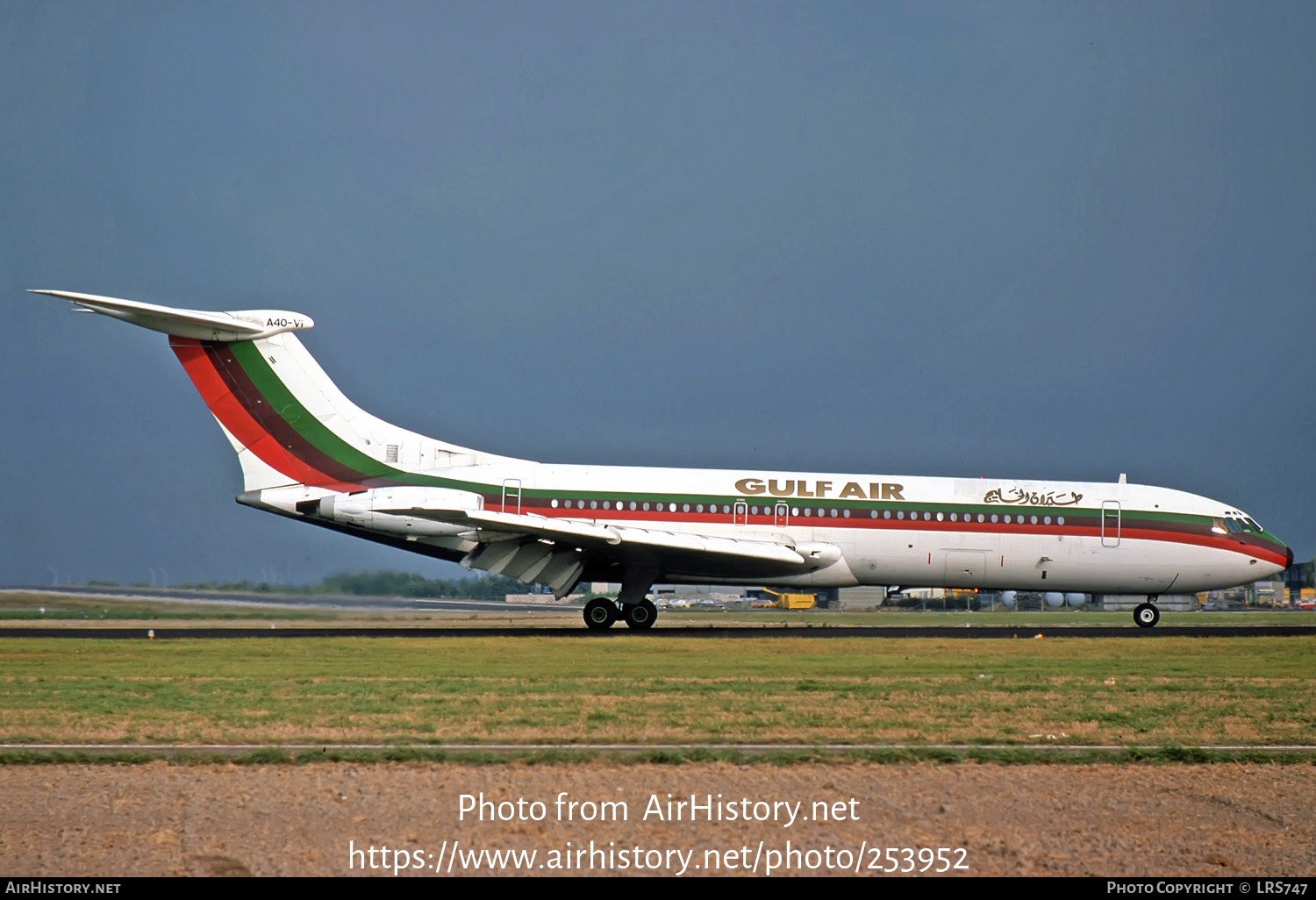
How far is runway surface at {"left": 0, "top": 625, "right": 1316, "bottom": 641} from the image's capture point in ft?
80.6

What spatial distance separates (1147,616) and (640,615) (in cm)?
1310

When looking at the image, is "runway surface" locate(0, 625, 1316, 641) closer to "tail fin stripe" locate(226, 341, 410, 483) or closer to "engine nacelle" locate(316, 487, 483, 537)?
"engine nacelle" locate(316, 487, 483, 537)

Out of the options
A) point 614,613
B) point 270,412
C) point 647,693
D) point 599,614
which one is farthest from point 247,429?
point 647,693

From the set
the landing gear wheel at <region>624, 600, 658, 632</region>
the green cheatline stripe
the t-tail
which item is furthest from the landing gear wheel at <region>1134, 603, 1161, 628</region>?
the t-tail

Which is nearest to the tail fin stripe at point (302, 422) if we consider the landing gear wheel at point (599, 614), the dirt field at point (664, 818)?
the landing gear wheel at point (599, 614)

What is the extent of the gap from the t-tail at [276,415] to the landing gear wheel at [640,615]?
220 inches

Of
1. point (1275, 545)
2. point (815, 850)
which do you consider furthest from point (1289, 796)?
point (1275, 545)

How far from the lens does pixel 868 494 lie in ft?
94.3

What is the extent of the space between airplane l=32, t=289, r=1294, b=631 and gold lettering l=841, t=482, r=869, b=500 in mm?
26

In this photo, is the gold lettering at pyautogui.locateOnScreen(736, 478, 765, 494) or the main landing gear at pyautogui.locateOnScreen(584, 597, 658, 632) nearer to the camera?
the main landing gear at pyautogui.locateOnScreen(584, 597, 658, 632)

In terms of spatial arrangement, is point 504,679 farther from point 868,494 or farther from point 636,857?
point 868,494

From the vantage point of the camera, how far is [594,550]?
26734 millimetres

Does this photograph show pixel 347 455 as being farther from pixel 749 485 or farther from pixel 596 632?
pixel 749 485

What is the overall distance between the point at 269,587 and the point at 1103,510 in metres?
20.3
